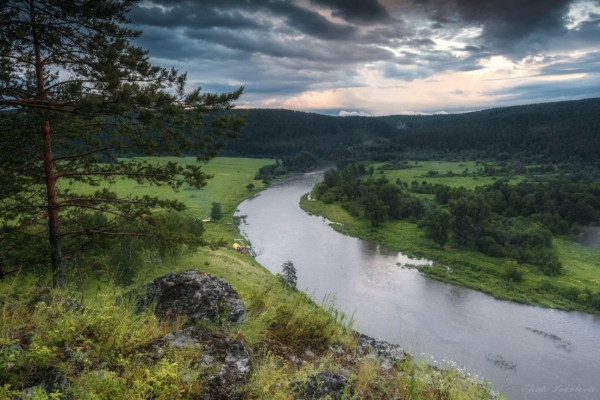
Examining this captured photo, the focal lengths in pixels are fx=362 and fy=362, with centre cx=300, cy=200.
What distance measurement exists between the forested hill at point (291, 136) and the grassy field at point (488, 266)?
296ft

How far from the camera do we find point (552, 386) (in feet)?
75.0

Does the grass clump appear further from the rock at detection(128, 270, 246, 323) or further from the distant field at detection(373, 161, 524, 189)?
the distant field at detection(373, 161, 524, 189)

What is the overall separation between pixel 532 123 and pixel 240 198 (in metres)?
145

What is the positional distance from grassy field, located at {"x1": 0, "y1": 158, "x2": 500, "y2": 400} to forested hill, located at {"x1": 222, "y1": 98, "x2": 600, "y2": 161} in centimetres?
12599

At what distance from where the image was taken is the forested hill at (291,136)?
504ft

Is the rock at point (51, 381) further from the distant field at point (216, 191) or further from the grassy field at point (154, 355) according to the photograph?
the distant field at point (216, 191)

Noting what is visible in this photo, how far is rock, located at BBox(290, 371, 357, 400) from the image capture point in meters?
4.15

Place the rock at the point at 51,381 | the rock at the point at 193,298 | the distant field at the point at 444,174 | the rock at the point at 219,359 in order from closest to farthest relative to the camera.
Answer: the rock at the point at 51,381 → the rock at the point at 219,359 → the rock at the point at 193,298 → the distant field at the point at 444,174

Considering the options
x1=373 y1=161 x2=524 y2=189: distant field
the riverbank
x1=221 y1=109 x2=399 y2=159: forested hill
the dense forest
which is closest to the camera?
the riverbank

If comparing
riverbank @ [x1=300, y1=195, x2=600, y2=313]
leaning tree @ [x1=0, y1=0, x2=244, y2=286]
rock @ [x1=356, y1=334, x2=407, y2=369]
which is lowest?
riverbank @ [x1=300, y1=195, x2=600, y2=313]

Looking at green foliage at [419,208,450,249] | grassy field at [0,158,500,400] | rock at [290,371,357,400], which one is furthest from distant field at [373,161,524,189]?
rock at [290,371,357,400]

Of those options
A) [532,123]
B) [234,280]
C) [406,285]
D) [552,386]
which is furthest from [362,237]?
[532,123]

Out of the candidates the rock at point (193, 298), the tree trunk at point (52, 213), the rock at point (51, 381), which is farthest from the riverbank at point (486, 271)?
the rock at point (51, 381)

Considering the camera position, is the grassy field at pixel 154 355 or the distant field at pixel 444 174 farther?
the distant field at pixel 444 174
